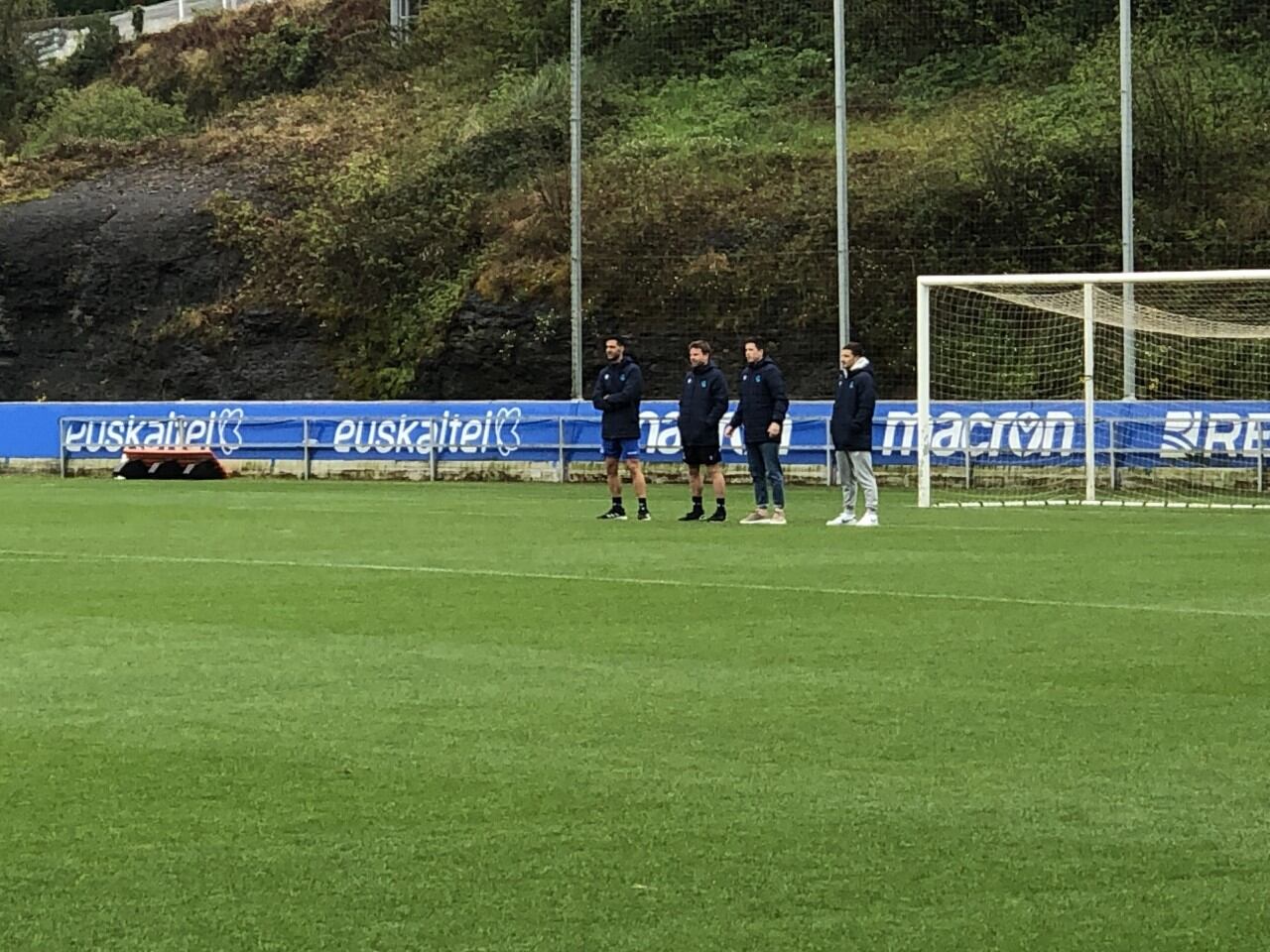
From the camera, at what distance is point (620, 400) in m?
22.7

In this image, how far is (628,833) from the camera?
22.0ft

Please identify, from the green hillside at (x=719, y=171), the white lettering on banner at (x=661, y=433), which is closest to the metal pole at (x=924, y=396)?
the white lettering on banner at (x=661, y=433)

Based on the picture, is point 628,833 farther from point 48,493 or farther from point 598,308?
point 598,308

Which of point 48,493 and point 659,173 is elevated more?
point 659,173

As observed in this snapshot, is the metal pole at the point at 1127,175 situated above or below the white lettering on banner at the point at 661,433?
above

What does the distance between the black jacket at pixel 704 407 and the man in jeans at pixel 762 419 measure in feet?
0.89

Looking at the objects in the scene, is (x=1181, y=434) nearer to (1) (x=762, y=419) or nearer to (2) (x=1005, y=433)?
(2) (x=1005, y=433)

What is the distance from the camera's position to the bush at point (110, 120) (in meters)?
53.2

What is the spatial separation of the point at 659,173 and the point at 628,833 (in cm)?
3407

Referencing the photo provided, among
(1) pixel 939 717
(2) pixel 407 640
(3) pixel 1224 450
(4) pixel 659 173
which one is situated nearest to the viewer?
(1) pixel 939 717

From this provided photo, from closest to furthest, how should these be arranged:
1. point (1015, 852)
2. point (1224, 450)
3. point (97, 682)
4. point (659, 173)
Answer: point (1015, 852) → point (97, 682) → point (1224, 450) → point (659, 173)

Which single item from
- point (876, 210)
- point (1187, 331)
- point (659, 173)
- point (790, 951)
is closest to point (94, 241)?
point (659, 173)

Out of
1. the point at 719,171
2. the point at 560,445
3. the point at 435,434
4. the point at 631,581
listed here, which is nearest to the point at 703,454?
the point at 631,581

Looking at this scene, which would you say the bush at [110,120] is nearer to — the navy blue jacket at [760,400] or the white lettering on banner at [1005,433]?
the white lettering on banner at [1005,433]
